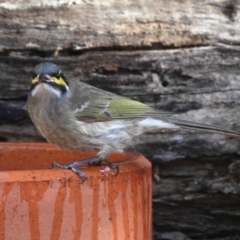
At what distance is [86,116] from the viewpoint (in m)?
3.94

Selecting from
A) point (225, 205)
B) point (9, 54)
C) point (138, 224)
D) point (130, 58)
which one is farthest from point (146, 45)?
point (138, 224)

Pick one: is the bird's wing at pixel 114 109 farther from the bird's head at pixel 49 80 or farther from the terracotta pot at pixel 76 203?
the terracotta pot at pixel 76 203

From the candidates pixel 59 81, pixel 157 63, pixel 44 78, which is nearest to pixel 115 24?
pixel 157 63

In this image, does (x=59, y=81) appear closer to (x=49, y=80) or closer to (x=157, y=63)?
(x=49, y=80)

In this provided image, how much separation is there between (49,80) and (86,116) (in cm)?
27

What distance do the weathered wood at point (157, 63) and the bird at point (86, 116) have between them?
1.12ft

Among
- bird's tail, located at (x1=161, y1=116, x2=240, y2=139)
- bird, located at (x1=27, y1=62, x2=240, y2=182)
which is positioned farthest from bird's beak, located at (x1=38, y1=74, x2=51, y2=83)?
bird's tail, located at (x1=161, y1=116, x2=240, y2=139)

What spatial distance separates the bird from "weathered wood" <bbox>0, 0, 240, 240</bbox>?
0.34 meters

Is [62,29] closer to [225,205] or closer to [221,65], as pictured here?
[221,65]

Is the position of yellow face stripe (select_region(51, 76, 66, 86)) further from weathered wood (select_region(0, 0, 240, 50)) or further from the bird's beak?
weathered wood (select_region(0, 0, 240, 50))

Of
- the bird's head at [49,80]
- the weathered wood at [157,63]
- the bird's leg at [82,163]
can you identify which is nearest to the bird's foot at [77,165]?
the bird's leg at [82,163]

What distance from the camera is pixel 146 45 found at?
4484 millimetres

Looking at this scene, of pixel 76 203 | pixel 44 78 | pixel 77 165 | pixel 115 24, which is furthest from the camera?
pixel 115 24

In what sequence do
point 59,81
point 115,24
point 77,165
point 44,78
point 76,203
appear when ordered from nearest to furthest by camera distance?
point 76,203 → point 77,165 → point 44,78 → point 59,81 → point 115,24
